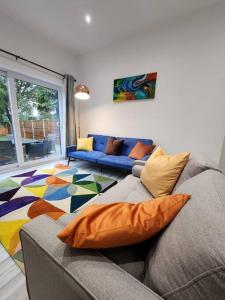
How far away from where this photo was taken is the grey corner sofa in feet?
1.35

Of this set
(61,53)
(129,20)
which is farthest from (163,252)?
(61,53)

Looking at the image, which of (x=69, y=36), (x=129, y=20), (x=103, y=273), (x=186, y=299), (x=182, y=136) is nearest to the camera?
(x=186, y=299)

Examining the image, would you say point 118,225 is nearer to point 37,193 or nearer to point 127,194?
point 127,194

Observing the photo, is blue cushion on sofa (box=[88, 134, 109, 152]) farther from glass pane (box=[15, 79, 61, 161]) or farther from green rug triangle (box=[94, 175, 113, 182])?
glass pane (box=[15, 79, 61, 161])

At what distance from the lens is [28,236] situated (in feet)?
2.29

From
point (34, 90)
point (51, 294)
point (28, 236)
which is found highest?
point (34, 90)

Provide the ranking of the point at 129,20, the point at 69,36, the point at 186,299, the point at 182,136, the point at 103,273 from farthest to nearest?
the point at 69,36
the point at 182,136
the point at 129,20
the point at 103,273
the point at 186,299

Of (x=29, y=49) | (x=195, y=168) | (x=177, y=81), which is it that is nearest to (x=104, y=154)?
(x=177, y=81)

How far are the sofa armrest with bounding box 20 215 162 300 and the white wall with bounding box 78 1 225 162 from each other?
9.08 feet

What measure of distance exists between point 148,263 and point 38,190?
7.11ft

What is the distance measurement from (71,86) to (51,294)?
4.06 m

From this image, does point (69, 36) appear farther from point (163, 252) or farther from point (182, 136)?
point (163, 252)

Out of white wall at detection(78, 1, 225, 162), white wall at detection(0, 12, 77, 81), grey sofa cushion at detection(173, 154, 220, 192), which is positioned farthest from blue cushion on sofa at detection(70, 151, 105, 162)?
grey sofa cushion at detection(173, 154, 220, 192)

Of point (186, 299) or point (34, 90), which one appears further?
point (34, 90)
